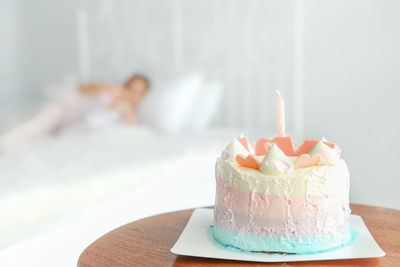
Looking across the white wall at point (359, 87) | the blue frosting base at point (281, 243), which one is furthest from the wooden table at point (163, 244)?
the white wall at point (359, 87)

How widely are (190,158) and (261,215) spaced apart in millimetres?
1130

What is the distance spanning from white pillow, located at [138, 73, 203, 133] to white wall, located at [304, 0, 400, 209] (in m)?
0.71

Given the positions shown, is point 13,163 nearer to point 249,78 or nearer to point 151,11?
point 249,78

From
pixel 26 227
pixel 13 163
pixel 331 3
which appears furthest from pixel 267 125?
pixel 26 227

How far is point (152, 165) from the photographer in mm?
1646

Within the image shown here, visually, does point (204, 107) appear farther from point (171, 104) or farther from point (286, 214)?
point (286, 214)

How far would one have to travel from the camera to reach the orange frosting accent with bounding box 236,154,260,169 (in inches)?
28.7

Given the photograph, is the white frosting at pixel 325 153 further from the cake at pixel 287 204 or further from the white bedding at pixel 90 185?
the white bedding at pixel 90 185

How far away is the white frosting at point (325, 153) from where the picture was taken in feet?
2.35

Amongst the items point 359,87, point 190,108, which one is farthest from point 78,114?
point 359,87

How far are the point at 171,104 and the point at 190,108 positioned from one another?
152mm

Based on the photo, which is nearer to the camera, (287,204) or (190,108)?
(287,204)

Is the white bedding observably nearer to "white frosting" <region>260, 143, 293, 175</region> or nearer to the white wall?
the white wall

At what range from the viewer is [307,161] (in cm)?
71
